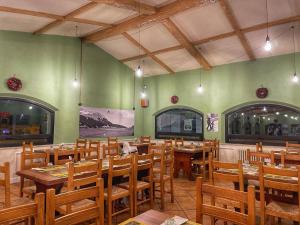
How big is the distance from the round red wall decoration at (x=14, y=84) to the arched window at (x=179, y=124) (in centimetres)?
519

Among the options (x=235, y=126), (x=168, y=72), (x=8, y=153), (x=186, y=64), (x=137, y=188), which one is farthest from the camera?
(x=168, y=72)

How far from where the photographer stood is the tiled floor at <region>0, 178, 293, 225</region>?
4.11 m

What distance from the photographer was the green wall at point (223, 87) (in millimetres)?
7129

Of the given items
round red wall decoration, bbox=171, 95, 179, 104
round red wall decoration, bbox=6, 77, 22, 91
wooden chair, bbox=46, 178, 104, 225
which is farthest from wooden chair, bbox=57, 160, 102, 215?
round red wall decoration, bbox=171, 95, 179, 104

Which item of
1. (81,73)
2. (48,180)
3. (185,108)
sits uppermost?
(81,73)

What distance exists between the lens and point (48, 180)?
316 centimetres

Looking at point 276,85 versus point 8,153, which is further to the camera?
point 276,85

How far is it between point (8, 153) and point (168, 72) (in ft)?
20.0

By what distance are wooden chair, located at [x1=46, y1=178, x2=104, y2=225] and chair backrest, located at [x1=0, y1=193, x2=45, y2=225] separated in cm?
10

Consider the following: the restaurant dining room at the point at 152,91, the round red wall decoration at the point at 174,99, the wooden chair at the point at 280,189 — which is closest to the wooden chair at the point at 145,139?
the restaurant dining room at the point at 152,91

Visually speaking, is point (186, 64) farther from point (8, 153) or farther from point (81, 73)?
point (8, 153)

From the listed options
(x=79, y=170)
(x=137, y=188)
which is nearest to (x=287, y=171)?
(x=137, y=188)

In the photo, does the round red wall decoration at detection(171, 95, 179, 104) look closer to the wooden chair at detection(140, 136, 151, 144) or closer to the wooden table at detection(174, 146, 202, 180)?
the wooden chair at detection(140, 136, 151, 144)

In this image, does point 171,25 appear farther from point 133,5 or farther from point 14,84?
point 14,84
